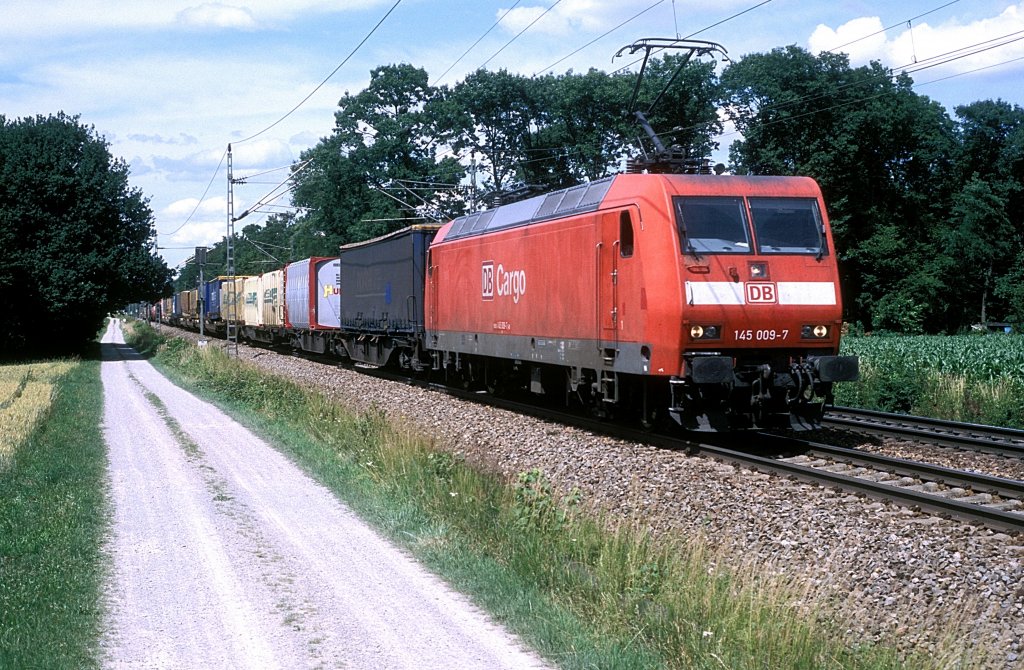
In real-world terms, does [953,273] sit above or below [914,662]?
above

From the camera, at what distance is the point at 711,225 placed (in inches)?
516

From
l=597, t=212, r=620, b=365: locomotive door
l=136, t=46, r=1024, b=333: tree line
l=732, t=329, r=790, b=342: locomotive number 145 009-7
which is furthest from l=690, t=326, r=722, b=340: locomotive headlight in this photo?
l=136, t=46, r=1024, b=333: tree line

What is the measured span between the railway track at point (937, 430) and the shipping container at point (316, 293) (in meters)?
20.1

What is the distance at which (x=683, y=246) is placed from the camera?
501 inches

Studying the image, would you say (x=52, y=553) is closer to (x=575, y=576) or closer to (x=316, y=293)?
(x=575, y=576)

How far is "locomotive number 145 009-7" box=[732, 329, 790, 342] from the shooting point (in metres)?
12.8

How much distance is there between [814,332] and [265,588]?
831cm

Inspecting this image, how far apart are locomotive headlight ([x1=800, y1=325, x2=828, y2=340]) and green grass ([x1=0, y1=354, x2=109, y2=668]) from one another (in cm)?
836

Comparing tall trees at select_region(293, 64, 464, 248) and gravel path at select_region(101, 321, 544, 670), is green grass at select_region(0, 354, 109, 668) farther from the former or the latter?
tall trees at select_region(293, 64, 464, 248)

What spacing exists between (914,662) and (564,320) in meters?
10.6

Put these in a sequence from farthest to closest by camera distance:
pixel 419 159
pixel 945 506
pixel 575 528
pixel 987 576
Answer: pixel 419 159, pixel 945 506, pixel 575 528, pixel 987 576

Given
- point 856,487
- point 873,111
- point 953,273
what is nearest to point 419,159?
point 873,111

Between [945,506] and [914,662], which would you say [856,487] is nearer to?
[945,506]

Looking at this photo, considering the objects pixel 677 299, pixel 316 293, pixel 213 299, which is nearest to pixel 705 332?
pixel 677 299
